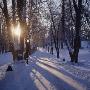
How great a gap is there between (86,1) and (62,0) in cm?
821

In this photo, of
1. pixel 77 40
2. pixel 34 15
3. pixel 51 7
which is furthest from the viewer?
pixel 51 7

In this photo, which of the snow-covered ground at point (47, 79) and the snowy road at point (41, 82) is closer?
the snowy road at point (41, 82)

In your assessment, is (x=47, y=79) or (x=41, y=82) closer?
(x=41, y=82)

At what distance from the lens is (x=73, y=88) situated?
1522cm

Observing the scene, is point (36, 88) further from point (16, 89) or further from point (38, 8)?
point (38, 8)

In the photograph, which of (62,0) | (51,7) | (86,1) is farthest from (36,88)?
(51,7)

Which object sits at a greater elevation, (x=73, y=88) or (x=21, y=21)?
(x=21, y=21)

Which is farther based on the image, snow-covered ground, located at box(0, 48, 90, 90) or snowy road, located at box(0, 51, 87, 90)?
snow-covered ground, located at box(0, 48, 90, 90)

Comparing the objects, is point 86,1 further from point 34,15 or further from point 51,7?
point 51,7

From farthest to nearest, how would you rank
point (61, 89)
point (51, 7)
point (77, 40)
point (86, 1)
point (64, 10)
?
point (51, 7) → point (64, 10) → point (77, 40) → point (86, 1) → point (61, 89)

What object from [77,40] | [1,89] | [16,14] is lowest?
[1,89]

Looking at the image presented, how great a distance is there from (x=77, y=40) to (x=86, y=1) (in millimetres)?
5658

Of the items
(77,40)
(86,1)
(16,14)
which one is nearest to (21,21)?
(16,14)

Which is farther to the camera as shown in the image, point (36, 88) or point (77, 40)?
point (77, 40)
